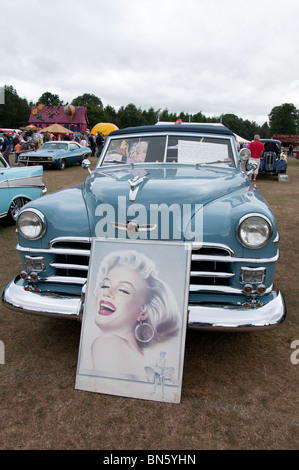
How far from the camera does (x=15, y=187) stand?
20.0ft

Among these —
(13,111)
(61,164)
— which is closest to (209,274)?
(61,164)

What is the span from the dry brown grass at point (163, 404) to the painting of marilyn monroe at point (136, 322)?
0.15 m

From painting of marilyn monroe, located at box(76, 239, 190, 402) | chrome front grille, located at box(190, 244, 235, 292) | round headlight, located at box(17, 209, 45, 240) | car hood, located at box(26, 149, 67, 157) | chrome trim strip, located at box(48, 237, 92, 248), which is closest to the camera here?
painting of marilyn monroe, located at box(76, 239, 190, 402)

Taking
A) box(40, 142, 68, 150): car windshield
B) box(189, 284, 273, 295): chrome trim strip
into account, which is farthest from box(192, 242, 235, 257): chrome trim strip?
box(40, 142, 68, 150): car windshield

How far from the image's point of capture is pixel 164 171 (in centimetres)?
327

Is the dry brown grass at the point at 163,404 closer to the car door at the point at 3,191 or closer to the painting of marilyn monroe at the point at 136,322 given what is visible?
the painting of marilyn monroe at the point at 136,322

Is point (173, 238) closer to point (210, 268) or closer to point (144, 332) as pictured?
point (210, 268)

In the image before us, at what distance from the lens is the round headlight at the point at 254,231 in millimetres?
2371

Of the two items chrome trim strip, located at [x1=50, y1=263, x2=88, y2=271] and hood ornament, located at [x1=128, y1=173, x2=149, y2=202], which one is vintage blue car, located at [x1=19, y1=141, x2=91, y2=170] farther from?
chrome trim strip, located at [x1=50, y1=263, x2=88, y2=271]

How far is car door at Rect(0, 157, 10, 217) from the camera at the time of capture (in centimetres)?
583

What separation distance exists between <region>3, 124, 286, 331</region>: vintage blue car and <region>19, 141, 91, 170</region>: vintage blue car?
40.9 feet

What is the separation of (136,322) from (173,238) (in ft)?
2.07

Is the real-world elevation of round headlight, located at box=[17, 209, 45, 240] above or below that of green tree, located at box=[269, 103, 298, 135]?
below
